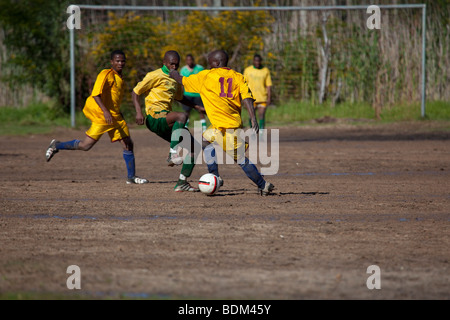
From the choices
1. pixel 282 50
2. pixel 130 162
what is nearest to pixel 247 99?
pixel 130 162

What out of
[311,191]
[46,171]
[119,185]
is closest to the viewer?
[311,191]

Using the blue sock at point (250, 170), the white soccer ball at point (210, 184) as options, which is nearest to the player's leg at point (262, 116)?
the white soccer ball at point (210, 184)

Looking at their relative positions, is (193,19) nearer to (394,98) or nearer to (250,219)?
(394,98)

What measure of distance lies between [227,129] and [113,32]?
44.6ft

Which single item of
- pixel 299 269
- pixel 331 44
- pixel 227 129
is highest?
pixel 331 44

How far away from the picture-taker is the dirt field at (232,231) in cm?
510

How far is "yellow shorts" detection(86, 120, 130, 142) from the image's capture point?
33.8 feet

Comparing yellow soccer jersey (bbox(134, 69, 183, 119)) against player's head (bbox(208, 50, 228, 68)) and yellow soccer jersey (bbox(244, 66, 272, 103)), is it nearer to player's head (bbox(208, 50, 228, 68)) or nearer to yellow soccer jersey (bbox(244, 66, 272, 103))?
player's head (bbox(208, 50, 228, 68))

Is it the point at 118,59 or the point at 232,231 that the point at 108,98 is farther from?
the point at 232,231

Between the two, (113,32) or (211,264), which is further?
(113,32)

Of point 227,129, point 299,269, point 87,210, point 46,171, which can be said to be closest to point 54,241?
point 87,210

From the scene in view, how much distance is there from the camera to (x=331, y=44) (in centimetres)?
2228

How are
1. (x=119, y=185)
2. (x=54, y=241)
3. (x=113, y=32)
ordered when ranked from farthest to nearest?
(x=113, y=32) < (x=119, y=185) < (x=54, y=241)

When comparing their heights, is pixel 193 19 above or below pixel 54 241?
above
